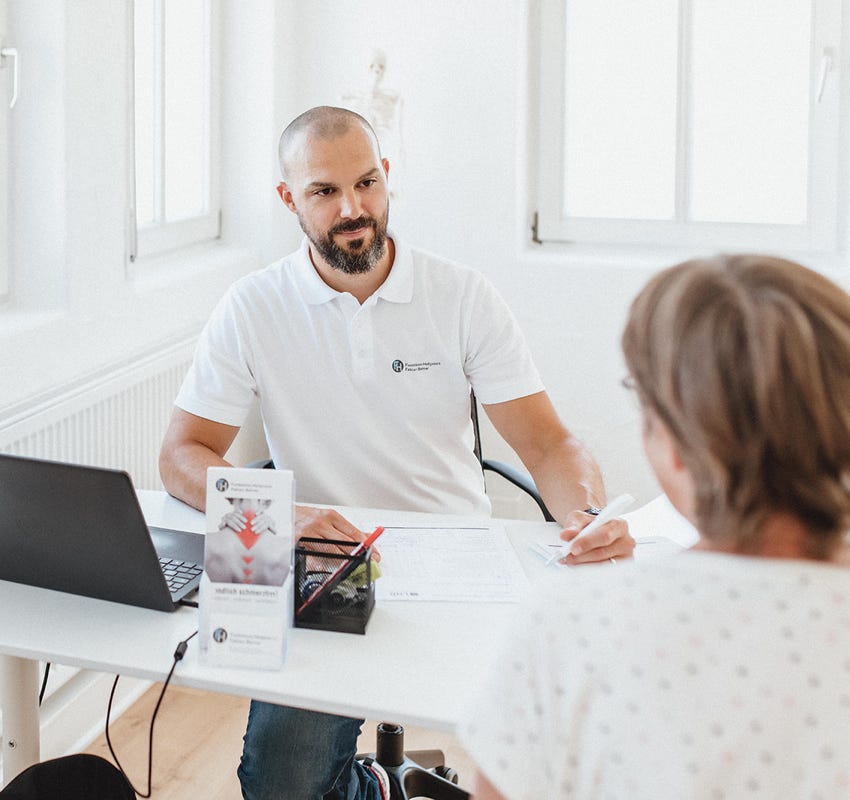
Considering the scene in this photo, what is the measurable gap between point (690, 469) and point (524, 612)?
7.1 inches

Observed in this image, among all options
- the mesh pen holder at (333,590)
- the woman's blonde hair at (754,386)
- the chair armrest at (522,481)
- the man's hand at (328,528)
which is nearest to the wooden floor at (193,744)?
the chair armrest at (522,481)

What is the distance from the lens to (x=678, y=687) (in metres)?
0.88

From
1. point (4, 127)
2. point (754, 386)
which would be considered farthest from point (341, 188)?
point (754, 386)

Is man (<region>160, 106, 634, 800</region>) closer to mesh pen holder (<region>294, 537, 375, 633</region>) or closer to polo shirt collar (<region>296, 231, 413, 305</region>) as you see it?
polo shirt collar (<region>296, 231, 413, 305</region>)

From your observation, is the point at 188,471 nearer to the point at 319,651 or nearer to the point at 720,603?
the point at 319,651

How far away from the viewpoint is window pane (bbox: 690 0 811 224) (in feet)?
10.8

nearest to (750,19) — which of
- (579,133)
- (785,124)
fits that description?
(785,124)

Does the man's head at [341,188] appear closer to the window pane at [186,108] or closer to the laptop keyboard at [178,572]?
the laptop keyboard at [178,572]

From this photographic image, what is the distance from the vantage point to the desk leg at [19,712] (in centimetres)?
169

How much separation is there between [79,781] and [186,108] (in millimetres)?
2122

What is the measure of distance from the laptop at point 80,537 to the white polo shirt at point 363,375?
579 mm

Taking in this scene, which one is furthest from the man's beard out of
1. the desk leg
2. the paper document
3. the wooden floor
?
the wooden floor

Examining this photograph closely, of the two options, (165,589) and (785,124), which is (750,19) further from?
(165,589)

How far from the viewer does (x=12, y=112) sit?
2482 mm
